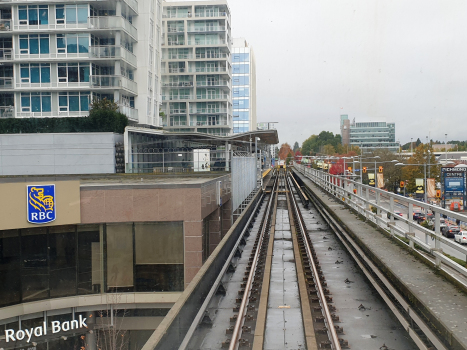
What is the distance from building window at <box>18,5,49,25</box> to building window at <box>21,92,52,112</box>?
17.2 feet

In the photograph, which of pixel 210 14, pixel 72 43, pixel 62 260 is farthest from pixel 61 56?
pixel 210 14

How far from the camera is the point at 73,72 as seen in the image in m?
35.4

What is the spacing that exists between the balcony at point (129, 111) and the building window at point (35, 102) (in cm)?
530

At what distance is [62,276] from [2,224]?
7.20ft

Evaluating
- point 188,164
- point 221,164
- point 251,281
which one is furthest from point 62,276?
point 221,164

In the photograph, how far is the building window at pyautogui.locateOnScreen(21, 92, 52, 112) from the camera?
3550 cm

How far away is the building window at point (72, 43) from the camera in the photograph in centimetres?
3497

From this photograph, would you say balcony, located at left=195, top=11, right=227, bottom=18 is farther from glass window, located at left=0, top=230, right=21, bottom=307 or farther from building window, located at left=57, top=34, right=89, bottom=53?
glass window, located at left=0, top=230, right=21, bottom=307

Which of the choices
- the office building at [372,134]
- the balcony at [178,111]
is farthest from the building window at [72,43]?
the office building at [372,134]

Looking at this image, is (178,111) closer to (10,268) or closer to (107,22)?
(107,22)

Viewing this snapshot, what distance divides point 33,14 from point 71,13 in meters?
2.70

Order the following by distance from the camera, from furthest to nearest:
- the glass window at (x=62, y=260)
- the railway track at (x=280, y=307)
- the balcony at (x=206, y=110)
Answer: the balcony at (x=206, y=110), the glass window at (x=62, y=260), the railway track at (x=280, y=307)

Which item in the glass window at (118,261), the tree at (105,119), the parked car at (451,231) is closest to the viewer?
the parked car at (451,231)

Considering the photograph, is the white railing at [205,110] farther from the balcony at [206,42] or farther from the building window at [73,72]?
the building window at [73,72]
